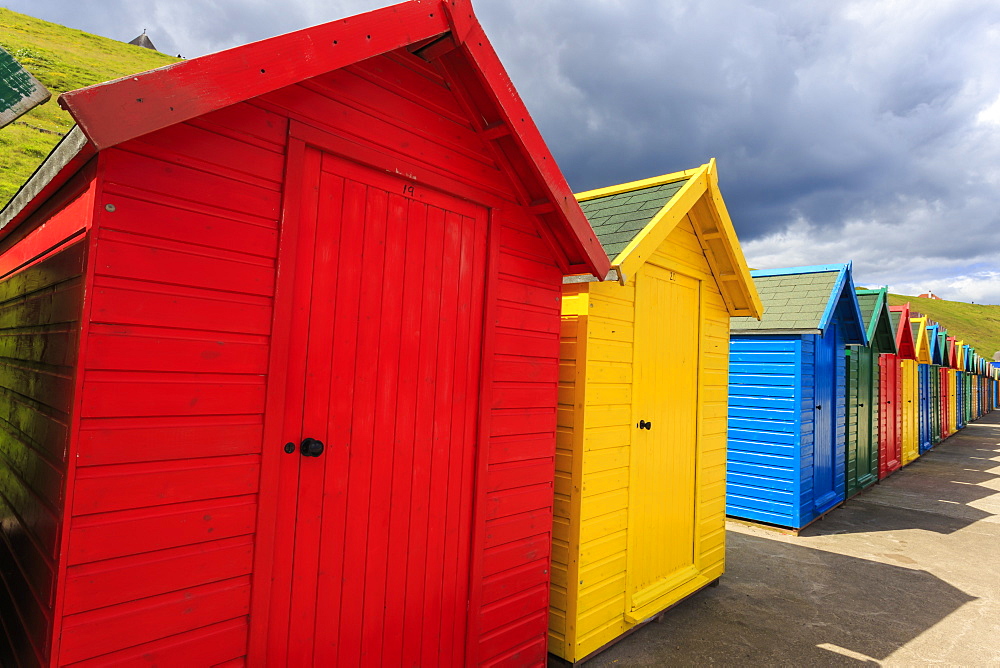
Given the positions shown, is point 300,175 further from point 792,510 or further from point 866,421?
point 866,421

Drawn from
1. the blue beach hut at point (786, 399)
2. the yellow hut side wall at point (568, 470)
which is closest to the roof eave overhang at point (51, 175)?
the yellow hut side wall at point (568, 470)

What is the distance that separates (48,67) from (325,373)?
4799 centimetres

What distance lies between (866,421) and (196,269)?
43.5ft

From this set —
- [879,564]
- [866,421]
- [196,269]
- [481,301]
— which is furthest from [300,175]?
[866,421]

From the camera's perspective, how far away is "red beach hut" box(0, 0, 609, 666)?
2.06 metres

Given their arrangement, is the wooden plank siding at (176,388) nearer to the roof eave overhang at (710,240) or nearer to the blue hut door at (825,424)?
the roof eave overhang at (710,240)

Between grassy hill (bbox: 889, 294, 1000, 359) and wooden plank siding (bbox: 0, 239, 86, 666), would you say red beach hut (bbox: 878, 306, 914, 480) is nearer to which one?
wooden plank siding (bbox: 0, 239, 86, 666)

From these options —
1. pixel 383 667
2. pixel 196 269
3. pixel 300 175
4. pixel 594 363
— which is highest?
pixel 300 175

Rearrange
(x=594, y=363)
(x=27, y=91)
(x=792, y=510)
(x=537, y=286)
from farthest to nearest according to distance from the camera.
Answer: (x=792, y=510)
(x=594, y=363)
(x=537, y=286)
(x=27, y=91)

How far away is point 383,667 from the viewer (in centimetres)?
297

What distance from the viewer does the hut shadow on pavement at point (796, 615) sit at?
4.59m

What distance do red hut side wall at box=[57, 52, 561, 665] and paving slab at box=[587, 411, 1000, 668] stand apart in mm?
3247

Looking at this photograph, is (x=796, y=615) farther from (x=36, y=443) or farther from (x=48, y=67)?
(x=48, y=67)

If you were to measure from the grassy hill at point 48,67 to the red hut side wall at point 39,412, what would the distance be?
785 cm
